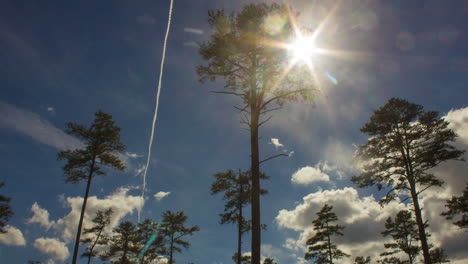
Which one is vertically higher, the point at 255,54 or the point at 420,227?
the point at 255,54

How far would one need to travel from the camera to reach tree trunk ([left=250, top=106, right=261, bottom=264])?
7.14 meters

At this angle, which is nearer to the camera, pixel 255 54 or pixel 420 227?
pixel 255 54

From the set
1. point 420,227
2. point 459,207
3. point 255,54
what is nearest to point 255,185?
point 255,54

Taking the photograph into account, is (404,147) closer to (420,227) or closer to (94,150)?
(420,227)

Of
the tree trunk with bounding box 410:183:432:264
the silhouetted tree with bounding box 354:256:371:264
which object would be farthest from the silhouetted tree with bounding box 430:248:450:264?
the tree trunk with bounding box 410:183:432:264

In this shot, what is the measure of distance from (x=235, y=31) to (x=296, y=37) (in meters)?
2.14

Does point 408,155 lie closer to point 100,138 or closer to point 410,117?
point 410,117

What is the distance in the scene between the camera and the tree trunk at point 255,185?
7145 millimetres

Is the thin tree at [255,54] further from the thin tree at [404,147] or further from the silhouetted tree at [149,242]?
the silhouetted tree at [149,242]

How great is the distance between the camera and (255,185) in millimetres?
7691

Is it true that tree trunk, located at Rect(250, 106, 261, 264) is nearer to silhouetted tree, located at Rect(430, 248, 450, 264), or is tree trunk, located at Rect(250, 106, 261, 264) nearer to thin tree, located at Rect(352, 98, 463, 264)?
thin tree, located at Rect(352, 98, 463, 264)

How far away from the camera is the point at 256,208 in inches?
297

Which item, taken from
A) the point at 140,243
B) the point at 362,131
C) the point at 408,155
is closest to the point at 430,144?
the point at 408,155

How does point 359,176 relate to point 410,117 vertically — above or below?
below
